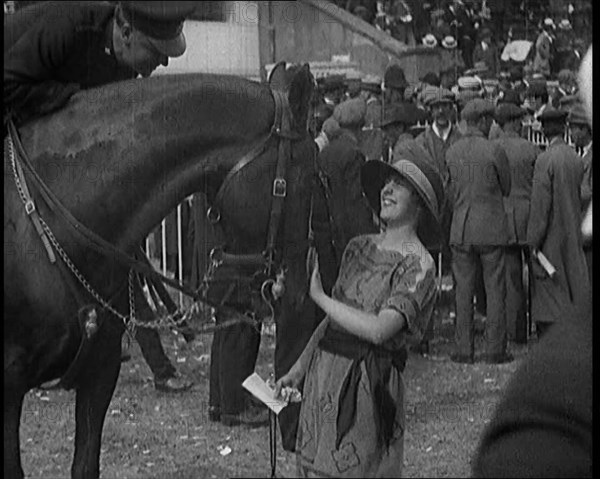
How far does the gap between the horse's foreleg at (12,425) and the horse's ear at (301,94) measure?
1.96ft

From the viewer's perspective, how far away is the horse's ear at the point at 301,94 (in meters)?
1.50

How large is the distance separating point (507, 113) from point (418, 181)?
0.17m

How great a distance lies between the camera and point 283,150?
4.92 feet

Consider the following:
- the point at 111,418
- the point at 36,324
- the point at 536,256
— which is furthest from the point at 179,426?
the point at 536,256

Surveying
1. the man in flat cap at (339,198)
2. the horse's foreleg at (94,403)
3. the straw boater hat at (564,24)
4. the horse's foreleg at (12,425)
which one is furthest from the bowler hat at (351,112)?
the horse's foreleg at (12,425)

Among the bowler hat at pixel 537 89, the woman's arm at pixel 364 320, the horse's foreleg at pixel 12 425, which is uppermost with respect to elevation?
the bowler hat at pixel 537 89

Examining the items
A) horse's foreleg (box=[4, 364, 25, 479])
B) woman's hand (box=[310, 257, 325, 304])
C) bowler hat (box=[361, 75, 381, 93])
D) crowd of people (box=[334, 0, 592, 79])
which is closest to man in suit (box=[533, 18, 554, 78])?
crowd of people (box=[334, 0, 592, 79])

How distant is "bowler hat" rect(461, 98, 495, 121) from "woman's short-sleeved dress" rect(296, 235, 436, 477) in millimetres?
221

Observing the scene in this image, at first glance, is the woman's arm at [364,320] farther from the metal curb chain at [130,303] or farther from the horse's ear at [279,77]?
the horse's ear at [279,77]

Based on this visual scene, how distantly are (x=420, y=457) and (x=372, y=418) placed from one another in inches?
3.9

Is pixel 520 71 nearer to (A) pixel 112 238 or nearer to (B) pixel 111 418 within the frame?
(A) pixel 112 238

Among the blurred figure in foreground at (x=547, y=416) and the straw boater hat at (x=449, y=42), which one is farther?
the straw boater hat at (x=449, y=42)

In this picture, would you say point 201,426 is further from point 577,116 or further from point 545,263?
point 577,116

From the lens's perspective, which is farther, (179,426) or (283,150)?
(179,426)
